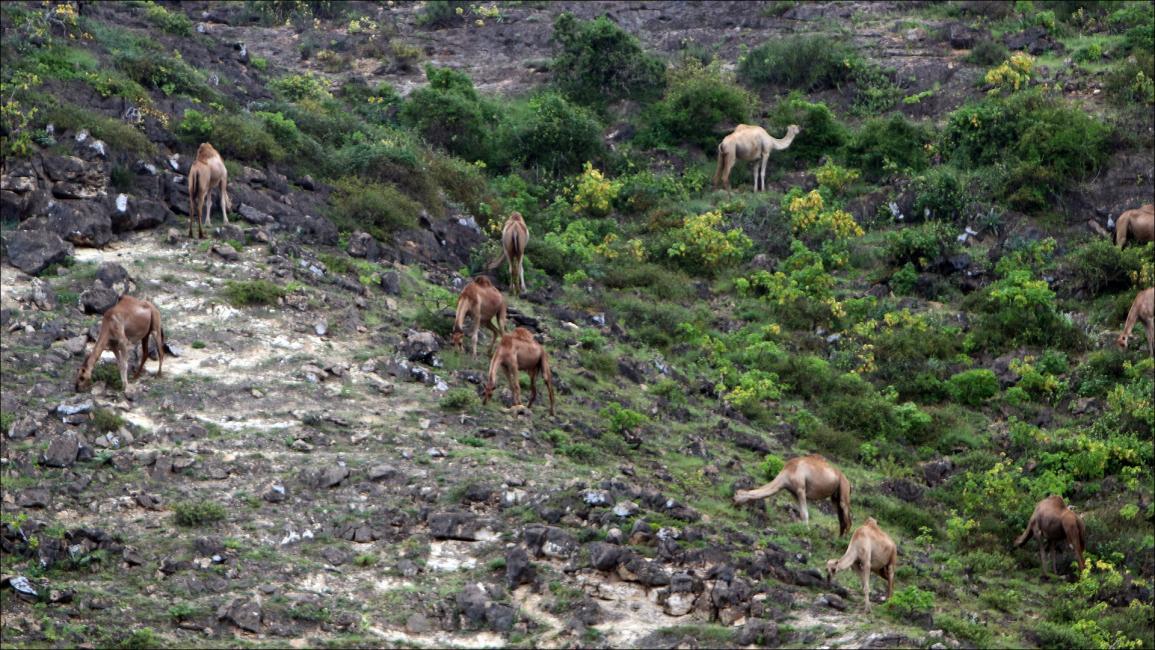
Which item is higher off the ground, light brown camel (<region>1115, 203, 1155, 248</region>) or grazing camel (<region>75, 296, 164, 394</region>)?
grazing camel (<region>75, 296, 164, 394</region>)

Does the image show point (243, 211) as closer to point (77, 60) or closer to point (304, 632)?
point (77, 60)

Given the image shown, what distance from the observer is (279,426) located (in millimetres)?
23531

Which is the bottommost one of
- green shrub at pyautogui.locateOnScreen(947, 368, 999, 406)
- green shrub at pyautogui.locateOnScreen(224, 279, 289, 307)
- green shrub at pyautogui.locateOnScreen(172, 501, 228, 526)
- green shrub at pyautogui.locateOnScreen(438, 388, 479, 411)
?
green shrub at pyautogui.locateOnScreen(947, 368, 999, 406)

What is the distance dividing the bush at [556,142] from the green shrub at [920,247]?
340 inches

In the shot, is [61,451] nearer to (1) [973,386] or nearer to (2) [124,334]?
(2) [124,334]

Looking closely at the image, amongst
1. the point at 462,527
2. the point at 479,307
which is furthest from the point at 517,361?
the point at 462,527

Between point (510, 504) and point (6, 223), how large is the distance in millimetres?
12175

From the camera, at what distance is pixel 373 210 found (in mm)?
33125

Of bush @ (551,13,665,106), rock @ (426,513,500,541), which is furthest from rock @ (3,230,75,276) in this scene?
bush @ (551,13,665,106)

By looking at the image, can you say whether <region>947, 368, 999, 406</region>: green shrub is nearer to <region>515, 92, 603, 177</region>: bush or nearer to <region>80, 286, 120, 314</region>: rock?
<region>515, 92, 603, 177</region>: bush

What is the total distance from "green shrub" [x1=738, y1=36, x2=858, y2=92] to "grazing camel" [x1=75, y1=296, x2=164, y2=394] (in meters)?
24.1

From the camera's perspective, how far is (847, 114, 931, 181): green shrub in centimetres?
3909

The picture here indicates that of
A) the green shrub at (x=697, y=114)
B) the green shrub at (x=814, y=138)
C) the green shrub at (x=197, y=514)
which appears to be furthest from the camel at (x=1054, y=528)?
the green shrub at (x=697, y=114)

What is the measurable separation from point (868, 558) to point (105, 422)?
1026 cm
